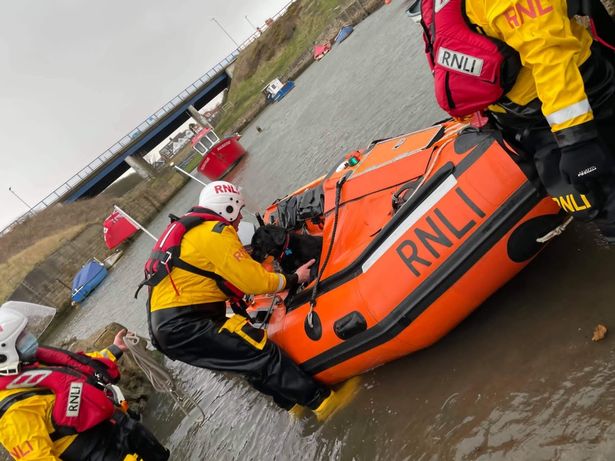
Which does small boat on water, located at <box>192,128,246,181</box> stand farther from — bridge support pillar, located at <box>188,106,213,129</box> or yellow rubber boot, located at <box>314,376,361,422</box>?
bridge support pillar, located at <box>188,106,213,129</box>

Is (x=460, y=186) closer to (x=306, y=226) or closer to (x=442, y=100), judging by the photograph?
(x=442, y=100)

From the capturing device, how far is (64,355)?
3248mm

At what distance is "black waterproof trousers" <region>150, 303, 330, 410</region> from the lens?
3.12 metres

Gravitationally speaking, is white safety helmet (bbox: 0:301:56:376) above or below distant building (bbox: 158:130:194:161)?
below

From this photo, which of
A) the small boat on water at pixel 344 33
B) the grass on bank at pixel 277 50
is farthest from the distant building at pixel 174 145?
the small boat on water at pixel 344 33

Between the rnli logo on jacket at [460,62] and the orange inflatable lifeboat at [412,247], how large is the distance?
2.61 feet

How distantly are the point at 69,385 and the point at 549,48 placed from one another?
3.23 meters

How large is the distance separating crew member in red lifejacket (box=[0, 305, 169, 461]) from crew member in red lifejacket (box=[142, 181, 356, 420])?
0.59 metres

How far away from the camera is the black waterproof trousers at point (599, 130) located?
1710mm

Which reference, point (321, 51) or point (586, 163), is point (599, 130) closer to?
point (586, 163)

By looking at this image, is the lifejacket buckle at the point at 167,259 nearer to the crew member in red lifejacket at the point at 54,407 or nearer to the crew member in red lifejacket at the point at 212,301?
the crew member in red lifejacket at the point at 212,301

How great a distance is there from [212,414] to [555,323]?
3.44 m

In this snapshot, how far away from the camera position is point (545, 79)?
1.55 meters

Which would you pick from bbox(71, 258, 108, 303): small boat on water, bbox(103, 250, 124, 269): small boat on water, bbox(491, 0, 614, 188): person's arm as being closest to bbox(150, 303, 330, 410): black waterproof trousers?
bbox(491, 0, 614, 188): person's arm
